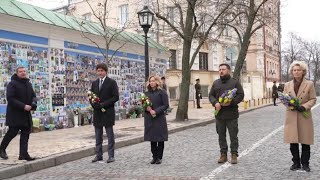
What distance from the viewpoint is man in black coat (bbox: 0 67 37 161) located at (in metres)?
8.76

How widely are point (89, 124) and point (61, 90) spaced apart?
2.21 metres

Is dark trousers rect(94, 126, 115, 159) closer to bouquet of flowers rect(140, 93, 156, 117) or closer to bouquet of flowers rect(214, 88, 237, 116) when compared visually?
bouquet of flowers rect(140, 93, 156, 117)

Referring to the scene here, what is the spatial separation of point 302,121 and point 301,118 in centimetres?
5

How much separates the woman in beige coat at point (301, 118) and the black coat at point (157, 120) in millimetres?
2430

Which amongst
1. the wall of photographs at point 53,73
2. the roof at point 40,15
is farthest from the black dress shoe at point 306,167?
the roof at point 40,15

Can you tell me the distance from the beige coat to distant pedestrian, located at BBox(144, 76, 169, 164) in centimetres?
246

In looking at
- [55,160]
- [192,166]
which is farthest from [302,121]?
[55,160]

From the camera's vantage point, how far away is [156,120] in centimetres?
895

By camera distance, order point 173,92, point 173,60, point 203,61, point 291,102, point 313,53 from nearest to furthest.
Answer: point 291,102
point 173,92
point 173,60
point 203,61
point 313,53

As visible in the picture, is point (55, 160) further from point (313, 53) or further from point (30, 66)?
point (313, 53)

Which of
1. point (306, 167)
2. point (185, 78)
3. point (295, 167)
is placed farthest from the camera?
point (185, 78)

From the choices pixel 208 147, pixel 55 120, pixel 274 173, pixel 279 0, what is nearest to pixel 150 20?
pixel 55 120

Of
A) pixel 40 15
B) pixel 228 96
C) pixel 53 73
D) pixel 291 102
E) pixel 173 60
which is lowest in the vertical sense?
pixel 291 102

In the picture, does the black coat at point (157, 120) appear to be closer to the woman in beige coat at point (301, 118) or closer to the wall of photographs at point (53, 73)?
the woman in beige coat at point (301, 118)
